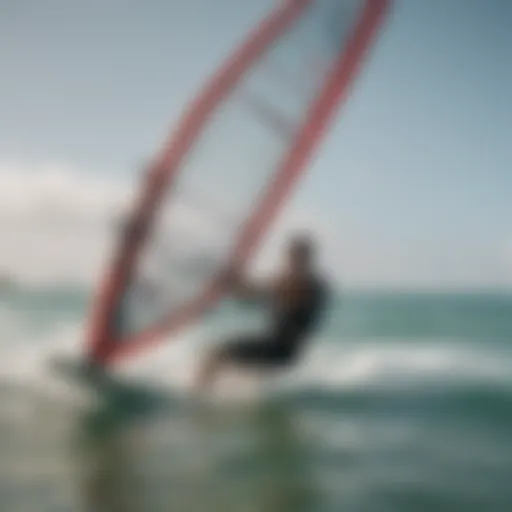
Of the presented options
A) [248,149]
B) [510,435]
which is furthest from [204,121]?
[510,435]

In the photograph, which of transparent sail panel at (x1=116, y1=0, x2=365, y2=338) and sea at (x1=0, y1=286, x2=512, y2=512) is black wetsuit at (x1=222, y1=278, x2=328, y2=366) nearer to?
sea at (x1=0, y1=286, x2=512, y2=512)

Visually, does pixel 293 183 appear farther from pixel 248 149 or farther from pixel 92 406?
pixel 92 406

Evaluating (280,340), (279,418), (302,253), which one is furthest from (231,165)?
(279,418)

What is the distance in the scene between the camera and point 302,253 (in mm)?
1885

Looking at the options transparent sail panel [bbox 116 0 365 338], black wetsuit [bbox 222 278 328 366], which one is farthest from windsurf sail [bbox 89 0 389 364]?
black wetsuit [bbox 222 278 328 366]

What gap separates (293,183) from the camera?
1.95 m

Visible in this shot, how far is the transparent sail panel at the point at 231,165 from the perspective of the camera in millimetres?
1970

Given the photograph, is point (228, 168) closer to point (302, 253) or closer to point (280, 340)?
point (302, 253)

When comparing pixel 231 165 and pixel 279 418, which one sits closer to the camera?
pixel 279 418

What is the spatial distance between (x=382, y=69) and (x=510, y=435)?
2.91 feet

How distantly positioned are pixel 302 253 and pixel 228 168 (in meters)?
0.30

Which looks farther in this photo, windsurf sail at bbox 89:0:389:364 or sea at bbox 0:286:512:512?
windsurf sail at bbox 89:0:389:364

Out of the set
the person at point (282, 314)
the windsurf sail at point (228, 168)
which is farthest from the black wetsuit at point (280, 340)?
the windsurf sail at point (228, 168)

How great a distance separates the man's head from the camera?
1882mm
